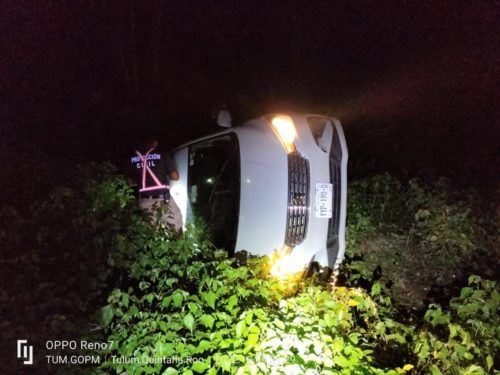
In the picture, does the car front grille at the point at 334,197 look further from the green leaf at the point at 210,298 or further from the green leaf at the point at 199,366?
the green leaf at the point at 199,366

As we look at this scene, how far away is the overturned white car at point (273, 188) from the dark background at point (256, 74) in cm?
156

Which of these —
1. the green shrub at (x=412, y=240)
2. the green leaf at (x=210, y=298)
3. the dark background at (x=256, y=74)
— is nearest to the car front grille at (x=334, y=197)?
the green shrub at (x=412, y=240)

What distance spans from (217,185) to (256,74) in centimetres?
372

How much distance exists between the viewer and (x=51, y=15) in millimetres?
6961

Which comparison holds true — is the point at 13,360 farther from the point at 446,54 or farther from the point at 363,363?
the point at 446,54

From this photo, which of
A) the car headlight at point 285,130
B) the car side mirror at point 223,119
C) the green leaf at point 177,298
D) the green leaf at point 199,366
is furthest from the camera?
the car side mirror at point 223,119

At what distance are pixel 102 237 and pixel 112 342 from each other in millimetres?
955

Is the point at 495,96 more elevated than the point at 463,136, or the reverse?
the point at 495,96

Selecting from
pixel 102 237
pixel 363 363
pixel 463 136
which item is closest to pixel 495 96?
pixel 463 136

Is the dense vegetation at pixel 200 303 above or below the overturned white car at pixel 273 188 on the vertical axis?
below

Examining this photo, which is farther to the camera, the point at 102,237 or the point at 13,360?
the point at 102,237

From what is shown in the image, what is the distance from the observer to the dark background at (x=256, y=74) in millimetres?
5660

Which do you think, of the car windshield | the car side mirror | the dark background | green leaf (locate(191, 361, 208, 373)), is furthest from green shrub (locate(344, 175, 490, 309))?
green leaf (locate(191, 361, 208, 373))

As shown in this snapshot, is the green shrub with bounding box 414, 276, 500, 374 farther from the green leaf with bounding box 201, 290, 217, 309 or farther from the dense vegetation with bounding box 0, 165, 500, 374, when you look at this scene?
the green leaf with bounding box 201, 290, 217, 309
